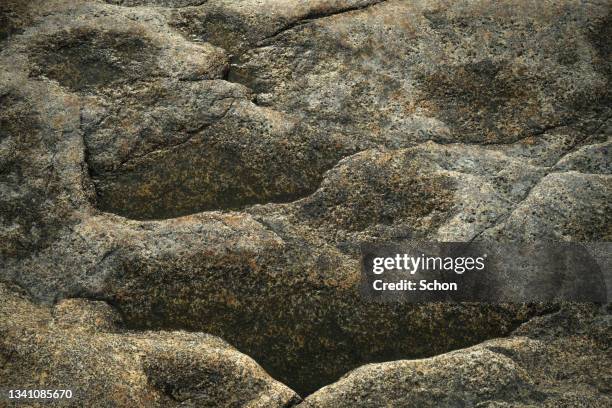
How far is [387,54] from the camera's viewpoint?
17.3ft

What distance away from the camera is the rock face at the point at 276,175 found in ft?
14.3

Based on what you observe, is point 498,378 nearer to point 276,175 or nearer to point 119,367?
point 276,175

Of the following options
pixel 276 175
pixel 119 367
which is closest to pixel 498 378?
pixel 276 175

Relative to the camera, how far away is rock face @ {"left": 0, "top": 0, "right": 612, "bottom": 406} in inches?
172

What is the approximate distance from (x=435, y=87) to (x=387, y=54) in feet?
1.35

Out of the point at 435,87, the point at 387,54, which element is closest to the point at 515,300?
the point at 435,87

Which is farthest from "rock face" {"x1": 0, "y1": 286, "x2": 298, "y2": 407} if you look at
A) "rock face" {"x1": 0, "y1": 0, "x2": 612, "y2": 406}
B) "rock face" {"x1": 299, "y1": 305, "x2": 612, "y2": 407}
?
"rock face" {"x1": 299, "y1": 305, "x2": 612, "y2": 407}

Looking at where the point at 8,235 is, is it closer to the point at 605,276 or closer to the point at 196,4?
the point at 196,4

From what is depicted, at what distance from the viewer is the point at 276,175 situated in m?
4.88

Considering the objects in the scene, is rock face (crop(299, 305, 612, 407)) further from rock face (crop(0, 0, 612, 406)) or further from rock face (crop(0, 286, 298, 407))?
rock face (crop(0, 286, 298, 407))

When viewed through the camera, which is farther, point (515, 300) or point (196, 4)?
point (196, 4)

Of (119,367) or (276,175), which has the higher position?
(276,175)

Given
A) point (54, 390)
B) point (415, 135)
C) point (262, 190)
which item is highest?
point (415, 135)

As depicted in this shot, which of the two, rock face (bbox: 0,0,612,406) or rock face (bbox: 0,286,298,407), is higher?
rock face (bbox: 0,0,612,406)
